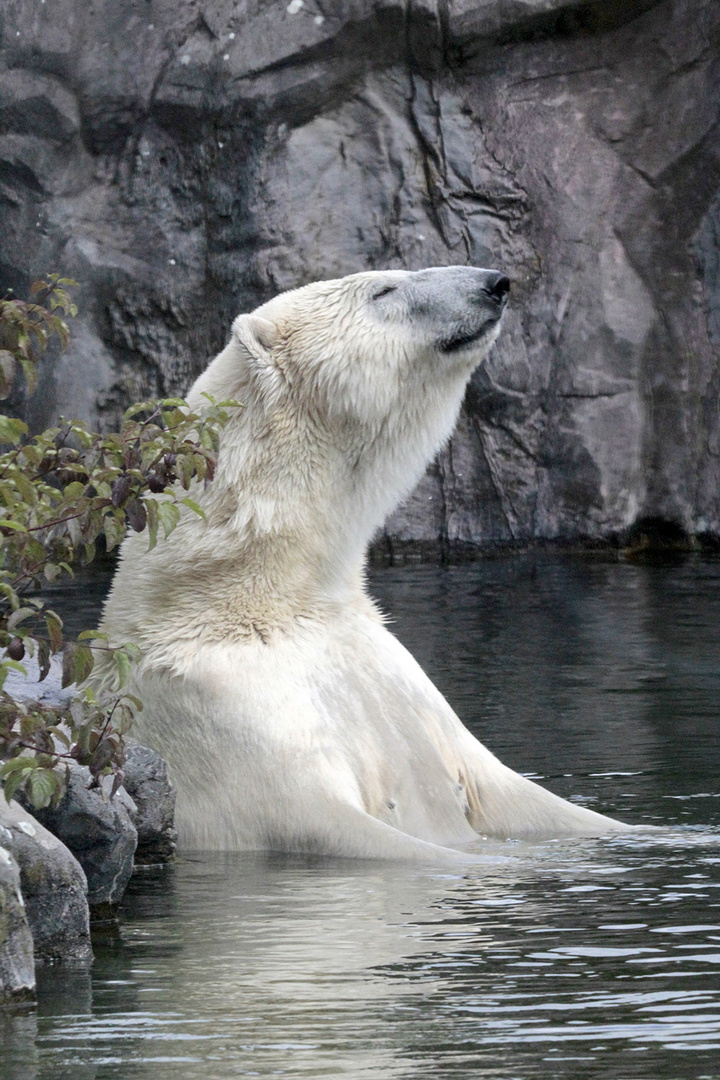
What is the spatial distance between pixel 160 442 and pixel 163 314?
10.4m

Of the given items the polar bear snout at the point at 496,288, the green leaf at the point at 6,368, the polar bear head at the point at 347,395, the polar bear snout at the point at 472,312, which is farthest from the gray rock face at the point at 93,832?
the polar bear snout at the point at 496,288

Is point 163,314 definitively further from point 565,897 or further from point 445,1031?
point 445,1031

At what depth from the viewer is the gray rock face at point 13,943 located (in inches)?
100

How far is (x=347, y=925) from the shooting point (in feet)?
10.1

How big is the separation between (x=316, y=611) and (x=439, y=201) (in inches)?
375

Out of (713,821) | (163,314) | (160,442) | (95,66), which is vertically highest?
(95,66)

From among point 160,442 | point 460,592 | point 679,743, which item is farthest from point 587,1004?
point 460,592

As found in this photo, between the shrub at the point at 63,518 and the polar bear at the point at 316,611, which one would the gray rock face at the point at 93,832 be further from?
the polar bear at the point at 316,611

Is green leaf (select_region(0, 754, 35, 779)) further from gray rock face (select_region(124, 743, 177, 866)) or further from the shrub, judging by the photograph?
gray rock face (select_region(124, 743, 177, 866))

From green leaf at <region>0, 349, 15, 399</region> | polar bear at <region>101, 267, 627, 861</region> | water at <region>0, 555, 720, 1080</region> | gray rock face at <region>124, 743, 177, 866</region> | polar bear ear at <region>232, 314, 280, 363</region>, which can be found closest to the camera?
water at <region>0, 555, 720, 1080</region>

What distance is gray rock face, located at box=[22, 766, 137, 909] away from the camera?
3.28 metres

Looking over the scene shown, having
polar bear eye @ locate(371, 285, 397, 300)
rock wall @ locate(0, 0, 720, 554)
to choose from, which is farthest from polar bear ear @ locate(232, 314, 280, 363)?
rock wall @ locate(0, 0, 720, 554)

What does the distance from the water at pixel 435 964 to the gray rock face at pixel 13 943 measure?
0.17ft

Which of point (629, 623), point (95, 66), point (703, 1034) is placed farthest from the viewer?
point (95, 66)
